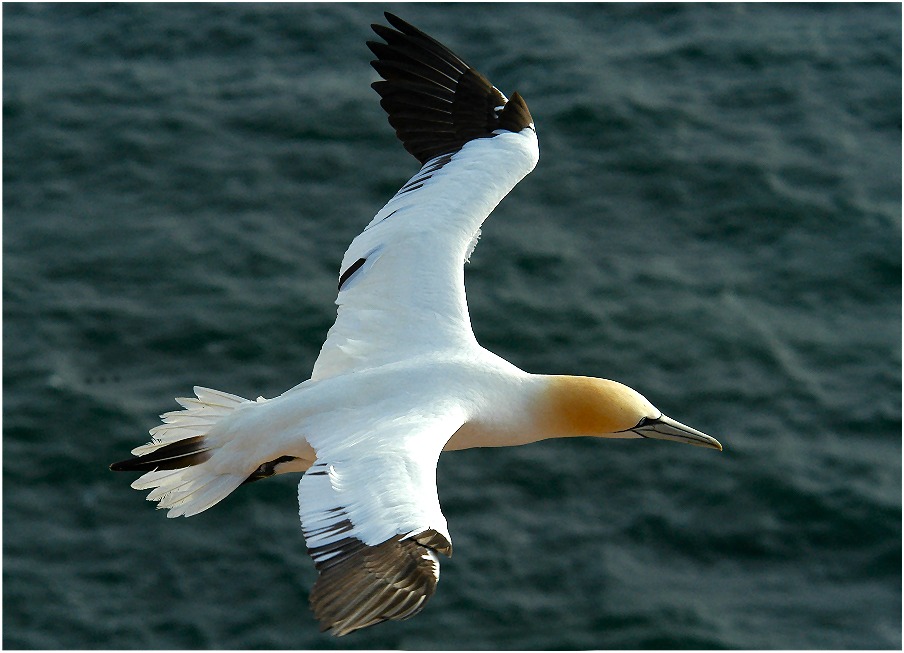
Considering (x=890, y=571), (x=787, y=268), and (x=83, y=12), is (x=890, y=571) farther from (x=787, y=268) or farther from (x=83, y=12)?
(x=83, y=12)

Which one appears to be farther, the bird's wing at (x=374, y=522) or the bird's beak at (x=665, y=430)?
the bird's beak at (x=665, y=430)

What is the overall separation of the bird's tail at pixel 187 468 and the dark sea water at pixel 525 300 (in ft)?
12.3

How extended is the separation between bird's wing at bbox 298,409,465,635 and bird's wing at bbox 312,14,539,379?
111 centimetres

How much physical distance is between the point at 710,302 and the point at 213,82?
219 inches

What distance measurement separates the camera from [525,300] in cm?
1341

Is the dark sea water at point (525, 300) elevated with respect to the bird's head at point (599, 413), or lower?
lower

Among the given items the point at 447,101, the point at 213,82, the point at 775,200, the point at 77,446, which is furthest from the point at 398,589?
the point at 213,82

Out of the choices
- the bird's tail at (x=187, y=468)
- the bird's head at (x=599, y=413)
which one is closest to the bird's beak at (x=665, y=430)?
the bird's head at (x=599, y=413)

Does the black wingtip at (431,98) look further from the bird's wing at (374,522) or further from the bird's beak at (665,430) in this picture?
the bird's wing at (374,522)

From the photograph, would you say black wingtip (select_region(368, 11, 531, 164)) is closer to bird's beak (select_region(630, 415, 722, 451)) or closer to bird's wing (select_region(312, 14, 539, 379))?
bird's wing (select_region(312, 14, 539, 379))

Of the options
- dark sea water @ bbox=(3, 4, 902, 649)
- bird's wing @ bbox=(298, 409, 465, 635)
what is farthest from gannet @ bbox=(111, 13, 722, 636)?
dark sea water @ bbox=(3, 4, 902, 649)

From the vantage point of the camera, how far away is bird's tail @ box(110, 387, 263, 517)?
780cm

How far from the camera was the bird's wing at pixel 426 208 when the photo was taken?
830cm

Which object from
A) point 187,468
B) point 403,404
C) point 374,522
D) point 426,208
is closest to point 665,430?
point 403,404
